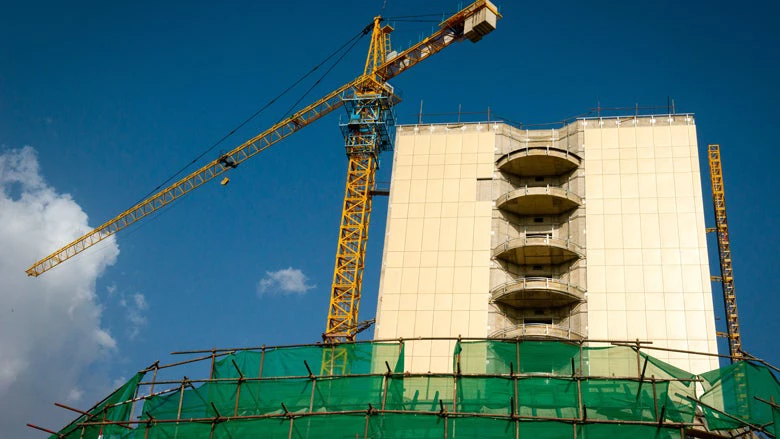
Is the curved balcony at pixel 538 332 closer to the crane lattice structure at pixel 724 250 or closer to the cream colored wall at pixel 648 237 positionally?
the cream colored wall at pixel 648 237

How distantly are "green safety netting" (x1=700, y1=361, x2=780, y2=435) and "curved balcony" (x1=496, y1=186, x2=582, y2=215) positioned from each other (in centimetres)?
2186

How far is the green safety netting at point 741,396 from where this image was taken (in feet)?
117

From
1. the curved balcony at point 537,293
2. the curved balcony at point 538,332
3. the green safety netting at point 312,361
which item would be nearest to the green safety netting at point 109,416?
the green safety netting at point 312,361

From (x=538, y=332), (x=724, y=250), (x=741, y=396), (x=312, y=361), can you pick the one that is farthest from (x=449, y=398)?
(x=724, y=250)

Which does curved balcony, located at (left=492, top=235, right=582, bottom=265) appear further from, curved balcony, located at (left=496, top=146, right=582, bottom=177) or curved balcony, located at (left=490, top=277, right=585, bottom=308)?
curved balcony, located at (left=496, top=146, right=582, bottom=177)

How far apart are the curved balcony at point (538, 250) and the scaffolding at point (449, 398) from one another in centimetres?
1644

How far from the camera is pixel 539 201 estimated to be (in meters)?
59.2

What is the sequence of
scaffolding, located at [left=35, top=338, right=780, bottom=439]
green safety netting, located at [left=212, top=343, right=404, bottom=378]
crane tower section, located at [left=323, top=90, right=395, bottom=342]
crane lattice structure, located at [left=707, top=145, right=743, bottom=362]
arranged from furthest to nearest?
crane lattice structure, located at [left=707, top=145, right=743, bottom=362], crane tower section, located at [left=323, top=90, right=395, bottom=342], green safety netting, located at [left=212, top=343, right=404, bottom=378], scaffolding, located at [left=35, top=338, right=780, bottom=439]

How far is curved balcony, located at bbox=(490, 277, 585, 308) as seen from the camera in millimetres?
55656

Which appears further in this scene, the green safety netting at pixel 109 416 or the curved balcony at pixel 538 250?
the curved balcony at pixel 538 250

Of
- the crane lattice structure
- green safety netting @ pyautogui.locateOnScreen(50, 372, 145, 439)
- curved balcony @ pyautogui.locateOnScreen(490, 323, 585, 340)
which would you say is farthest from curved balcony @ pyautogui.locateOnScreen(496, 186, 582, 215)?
the crane lattice structure

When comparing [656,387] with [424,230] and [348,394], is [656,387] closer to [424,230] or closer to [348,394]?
[348,394]

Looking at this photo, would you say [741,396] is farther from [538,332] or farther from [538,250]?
[538,250]

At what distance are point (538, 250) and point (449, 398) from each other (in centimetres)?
2236
